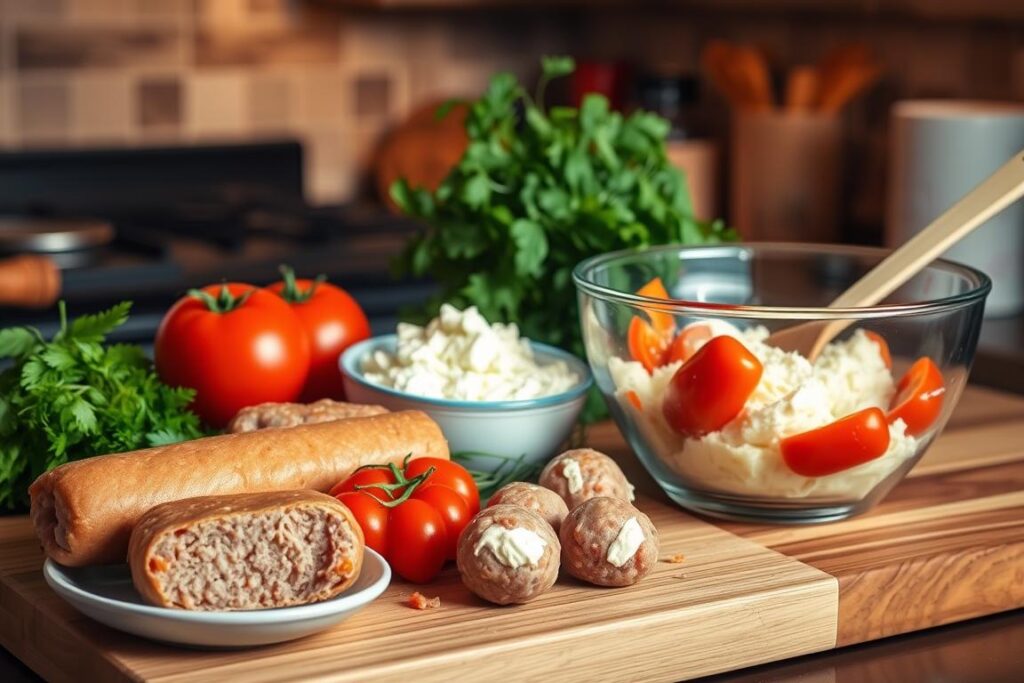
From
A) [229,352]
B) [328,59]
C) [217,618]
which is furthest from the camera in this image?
[328,59]

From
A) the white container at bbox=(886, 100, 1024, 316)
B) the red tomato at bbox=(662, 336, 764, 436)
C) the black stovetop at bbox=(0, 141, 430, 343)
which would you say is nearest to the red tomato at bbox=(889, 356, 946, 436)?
the red tomato at bbox=(662, 336, 764, 436)

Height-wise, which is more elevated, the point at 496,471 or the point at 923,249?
the point at 923,249

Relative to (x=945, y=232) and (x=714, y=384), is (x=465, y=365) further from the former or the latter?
(x=945, y=232)

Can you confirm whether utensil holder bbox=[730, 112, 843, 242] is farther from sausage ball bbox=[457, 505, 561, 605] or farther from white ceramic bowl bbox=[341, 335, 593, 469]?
sausage ball bbox=[457, 505, 561, 605]

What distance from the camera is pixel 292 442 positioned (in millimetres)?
1127

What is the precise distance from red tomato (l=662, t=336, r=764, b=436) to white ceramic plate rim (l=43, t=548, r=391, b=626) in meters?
0.31

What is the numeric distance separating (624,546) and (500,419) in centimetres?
26

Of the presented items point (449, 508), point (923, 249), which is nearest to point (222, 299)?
point (449, 508)

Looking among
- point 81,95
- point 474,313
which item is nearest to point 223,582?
point 474,313

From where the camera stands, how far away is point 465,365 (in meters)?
1.31

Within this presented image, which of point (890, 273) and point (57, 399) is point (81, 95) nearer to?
point (57, 399)

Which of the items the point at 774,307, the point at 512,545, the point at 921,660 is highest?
the point at 774,307

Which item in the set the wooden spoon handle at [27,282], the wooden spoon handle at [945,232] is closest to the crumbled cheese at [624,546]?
the wooden spoon handle at [945,232]

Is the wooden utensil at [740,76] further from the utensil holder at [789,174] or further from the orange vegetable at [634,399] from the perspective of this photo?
the orange vegetable at [634,399]
